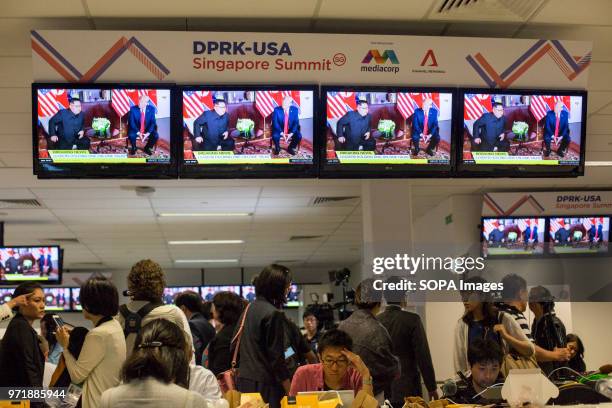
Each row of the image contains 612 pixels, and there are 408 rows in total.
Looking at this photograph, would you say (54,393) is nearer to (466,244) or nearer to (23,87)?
(23,87)

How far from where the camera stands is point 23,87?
542 centimetres

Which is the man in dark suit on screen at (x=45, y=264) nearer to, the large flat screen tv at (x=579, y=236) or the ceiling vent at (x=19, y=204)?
the ceiling vent at (x=19, y=204)

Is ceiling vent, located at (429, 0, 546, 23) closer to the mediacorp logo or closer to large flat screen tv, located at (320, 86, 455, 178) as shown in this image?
the mediacorp logo

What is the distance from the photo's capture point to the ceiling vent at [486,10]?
4.48 meters

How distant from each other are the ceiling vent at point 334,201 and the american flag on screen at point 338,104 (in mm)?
5255

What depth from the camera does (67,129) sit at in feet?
15.3

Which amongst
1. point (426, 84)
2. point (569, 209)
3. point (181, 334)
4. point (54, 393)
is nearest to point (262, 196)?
point (569, 209)

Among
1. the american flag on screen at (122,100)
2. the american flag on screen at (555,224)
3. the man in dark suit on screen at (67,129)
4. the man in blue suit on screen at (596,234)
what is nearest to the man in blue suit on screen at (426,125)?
the american flag on screen at (122,100)

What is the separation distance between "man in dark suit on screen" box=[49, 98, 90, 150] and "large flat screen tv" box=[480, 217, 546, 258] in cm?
581

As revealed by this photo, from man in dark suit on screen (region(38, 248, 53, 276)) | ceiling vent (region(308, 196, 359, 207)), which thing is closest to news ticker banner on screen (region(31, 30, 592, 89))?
ceiling vent (region(308, 196, 359, 207))

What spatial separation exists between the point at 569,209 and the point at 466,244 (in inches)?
50.4

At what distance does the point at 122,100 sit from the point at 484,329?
2.68 meters

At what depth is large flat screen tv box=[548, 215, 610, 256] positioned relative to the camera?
917 cm

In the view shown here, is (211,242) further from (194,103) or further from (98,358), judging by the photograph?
(98,358)
